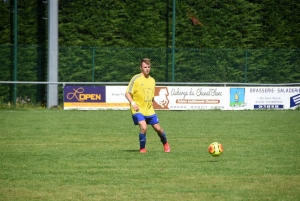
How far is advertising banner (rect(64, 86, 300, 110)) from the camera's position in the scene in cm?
2508

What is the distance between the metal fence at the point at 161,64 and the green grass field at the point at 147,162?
8.88 metres

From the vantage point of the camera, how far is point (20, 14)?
2986 cm

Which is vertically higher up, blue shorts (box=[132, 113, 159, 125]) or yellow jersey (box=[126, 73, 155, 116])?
yellow jersey (box=[126, 73, 155, 116])

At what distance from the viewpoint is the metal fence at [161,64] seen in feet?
93.5

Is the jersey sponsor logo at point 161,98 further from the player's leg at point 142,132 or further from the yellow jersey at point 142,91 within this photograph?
the player's leg at point 142,132

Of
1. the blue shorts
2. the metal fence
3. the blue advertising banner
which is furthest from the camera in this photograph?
the metal fence

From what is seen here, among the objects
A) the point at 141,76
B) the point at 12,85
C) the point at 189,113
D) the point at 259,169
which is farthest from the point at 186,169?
the point at 12,85

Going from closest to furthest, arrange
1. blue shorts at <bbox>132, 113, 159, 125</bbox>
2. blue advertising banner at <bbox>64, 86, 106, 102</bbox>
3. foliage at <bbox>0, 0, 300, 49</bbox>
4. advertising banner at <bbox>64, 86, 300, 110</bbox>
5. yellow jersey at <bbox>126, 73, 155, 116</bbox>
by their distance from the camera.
Result: 1. blue shorts at <bbox>132, 113, 159, 125</bbox>
2. yellow jersey at <bbox>126, 73, 155, 116</bbox>
3. blue advertising banner at <bbox>64, 86, 106, 102</bbox>
4. advertising banner at <bbox>64, 86, 300, 110</bbox>
5. foliage at <bbox>0, 0, 300, 49</bbox>

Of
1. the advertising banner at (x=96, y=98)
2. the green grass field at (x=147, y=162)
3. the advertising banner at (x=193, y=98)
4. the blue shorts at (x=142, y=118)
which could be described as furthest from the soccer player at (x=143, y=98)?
the advertising banner at (x=96, y=98)

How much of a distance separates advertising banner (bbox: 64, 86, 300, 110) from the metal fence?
302 cm

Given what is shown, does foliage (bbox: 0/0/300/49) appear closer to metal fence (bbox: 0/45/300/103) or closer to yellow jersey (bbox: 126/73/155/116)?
metal fence (bbox: 0/45/300/103)

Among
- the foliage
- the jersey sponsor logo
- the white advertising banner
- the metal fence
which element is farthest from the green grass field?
the foliage

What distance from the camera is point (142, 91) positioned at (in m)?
12.3

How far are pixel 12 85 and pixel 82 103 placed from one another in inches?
160
